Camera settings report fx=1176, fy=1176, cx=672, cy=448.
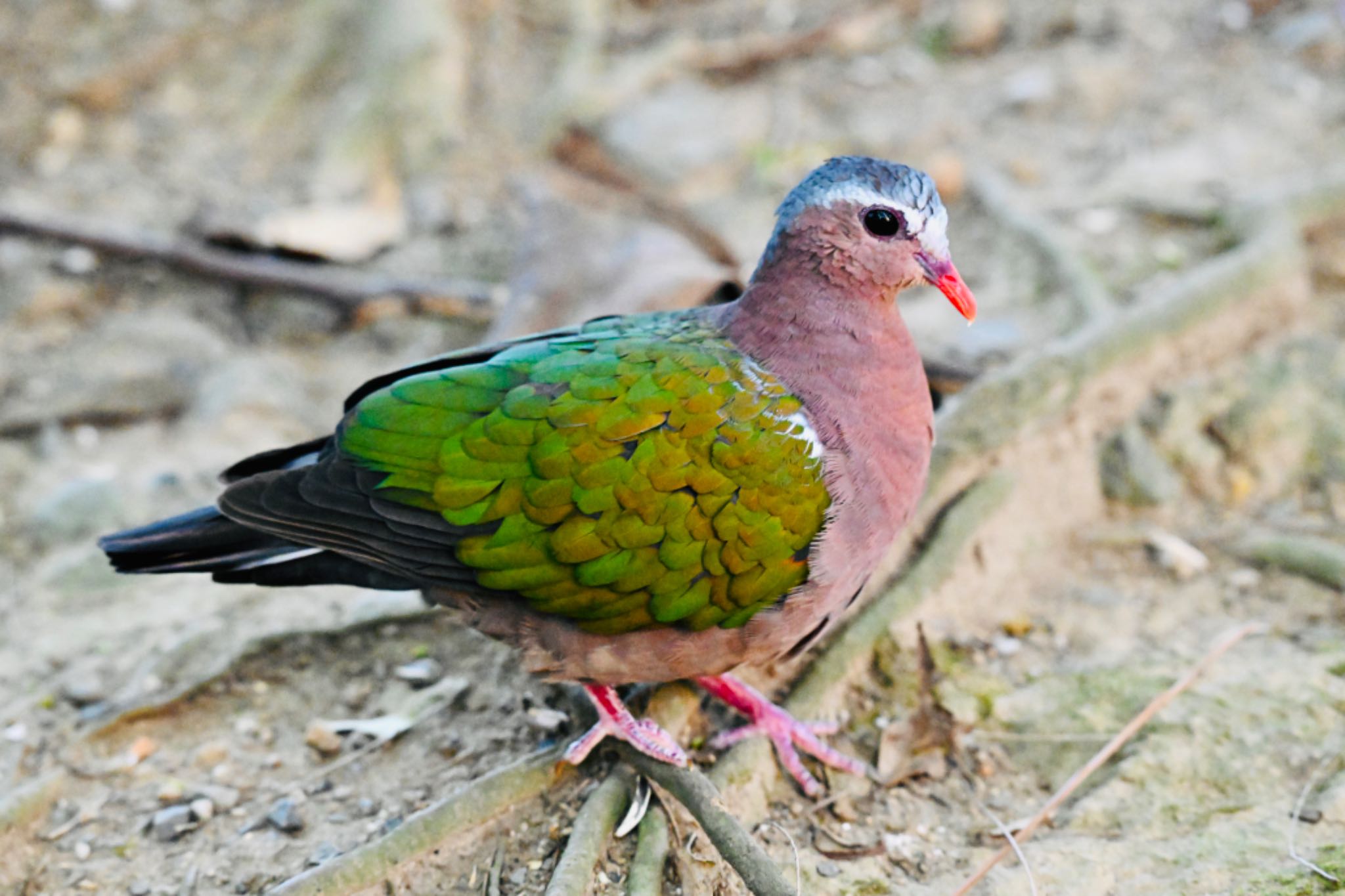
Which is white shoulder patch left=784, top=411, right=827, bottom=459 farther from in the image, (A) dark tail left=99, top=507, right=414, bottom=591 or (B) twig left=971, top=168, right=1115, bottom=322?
(B) twig left=971, top=168, right=1115, bottom=322

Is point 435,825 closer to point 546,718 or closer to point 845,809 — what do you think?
point 546,718

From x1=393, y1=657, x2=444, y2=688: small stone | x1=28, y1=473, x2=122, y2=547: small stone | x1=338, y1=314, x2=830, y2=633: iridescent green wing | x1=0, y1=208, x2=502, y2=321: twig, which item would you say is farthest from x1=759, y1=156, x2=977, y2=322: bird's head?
x1=28, y1=473, x2=122, y2=547: small stone

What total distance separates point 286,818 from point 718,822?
109cm

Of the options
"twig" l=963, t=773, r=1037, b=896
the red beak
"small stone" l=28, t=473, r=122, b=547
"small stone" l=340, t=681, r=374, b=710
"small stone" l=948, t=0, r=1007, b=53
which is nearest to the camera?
"twig" l=963, t=773, r=1037, b=896

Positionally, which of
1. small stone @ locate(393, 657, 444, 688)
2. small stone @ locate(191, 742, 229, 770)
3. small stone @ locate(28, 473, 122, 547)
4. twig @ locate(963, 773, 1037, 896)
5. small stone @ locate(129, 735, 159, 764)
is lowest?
twig @ locate(963, 773, 1037, 896)

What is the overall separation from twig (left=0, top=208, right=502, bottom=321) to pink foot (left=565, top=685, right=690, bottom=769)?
8.66ft

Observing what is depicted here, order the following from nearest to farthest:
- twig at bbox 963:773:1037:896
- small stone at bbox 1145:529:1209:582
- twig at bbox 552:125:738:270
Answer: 1. twig at bbox 963:773:1037:896
2. small stone at bbox 1145:529:1209:582
3. twig at bbox 552:125:738:270

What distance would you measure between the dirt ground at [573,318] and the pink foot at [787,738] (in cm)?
7

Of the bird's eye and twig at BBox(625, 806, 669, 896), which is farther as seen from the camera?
the bird's eye

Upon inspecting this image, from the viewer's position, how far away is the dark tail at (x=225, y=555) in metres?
2.96

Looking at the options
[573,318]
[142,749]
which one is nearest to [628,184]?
[573,318]

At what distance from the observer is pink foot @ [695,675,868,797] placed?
2975 mm

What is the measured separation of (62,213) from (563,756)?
4.20 m

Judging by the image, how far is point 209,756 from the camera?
316cm
